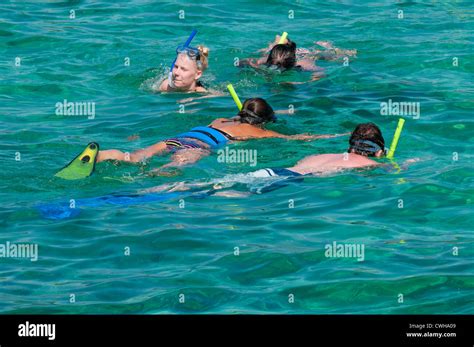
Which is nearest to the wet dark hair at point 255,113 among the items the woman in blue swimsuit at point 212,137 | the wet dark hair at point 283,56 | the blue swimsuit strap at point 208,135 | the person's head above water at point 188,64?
the woman in blue swimsuit at point 212,137

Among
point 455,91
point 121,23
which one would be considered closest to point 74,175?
point 455,91

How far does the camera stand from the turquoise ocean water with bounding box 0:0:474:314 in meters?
8.56

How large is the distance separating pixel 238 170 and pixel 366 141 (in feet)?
4.63

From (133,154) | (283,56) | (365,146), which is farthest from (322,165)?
(283,56)

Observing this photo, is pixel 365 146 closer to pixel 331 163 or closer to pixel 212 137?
pixel 331 163

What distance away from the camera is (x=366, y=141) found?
11461 millimetres

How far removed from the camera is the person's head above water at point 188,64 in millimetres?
14625

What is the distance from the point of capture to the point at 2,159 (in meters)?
11.8

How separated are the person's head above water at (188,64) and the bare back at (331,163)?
3.71m

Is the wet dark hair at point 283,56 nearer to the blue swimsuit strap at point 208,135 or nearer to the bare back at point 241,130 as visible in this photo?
the bare back at point 241,130

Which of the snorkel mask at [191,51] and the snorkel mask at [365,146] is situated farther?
the snorkel mask at [191,51]

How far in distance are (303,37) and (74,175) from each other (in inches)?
291

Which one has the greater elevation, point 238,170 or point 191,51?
point 191,51

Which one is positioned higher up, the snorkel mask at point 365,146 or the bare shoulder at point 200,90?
the bare shoulder at point 200,90
